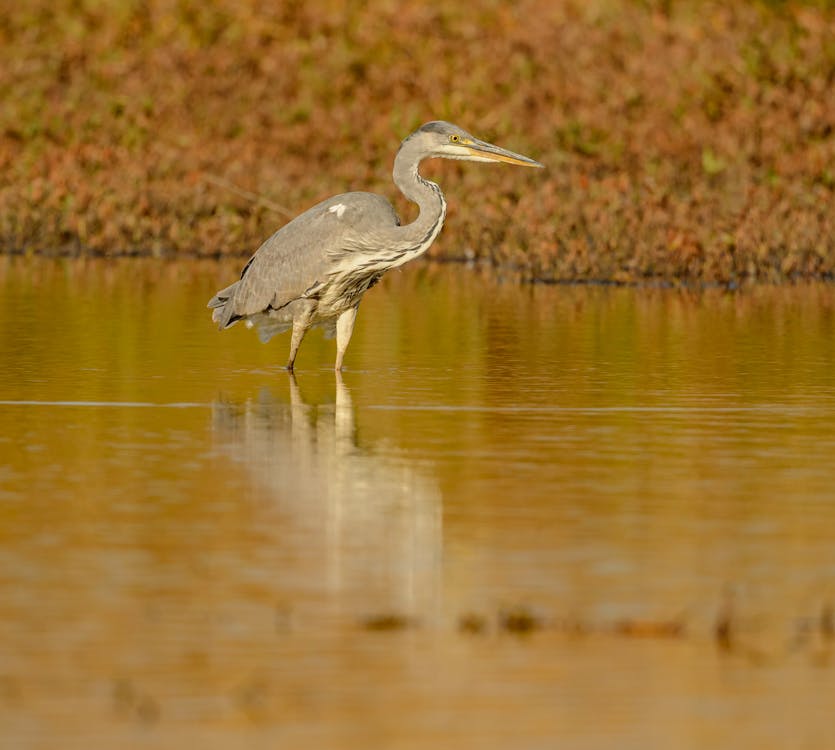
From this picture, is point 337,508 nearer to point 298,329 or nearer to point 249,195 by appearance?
point 298,329

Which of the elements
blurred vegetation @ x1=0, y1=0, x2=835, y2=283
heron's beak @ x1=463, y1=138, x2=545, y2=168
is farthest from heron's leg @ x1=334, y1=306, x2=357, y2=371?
blurred vegetation @ x1=0, y1=0, x2=835, y2=283

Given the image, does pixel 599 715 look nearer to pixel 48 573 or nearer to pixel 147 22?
pixel 48 573

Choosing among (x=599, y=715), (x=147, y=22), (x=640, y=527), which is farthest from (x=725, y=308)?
(x=147, y=22)

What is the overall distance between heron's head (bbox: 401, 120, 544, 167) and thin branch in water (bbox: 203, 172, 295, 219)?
959 centimetres

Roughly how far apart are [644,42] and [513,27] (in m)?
3.02

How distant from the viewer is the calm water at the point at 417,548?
19.3 ft

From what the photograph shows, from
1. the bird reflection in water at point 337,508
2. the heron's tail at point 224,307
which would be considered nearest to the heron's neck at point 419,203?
the heron's tail at point 224,307

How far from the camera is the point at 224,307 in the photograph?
14852 millimetres

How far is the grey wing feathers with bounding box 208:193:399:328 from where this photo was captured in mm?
13492

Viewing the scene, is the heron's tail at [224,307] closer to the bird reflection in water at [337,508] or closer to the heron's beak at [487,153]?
the heron's beak at [487,153]

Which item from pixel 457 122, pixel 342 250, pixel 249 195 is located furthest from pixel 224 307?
pixel 457 122

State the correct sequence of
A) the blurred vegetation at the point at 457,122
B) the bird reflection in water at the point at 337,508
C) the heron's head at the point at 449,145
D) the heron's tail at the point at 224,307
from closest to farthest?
the bird reflection in water at the point at 337,508 < the heron's head at the point at 449,145 < the heron's tail at the point at 224,307 < the blurred vegetation at the point at 457,122

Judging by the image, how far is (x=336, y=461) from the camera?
10141 millimetres

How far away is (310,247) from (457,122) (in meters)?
15.1
